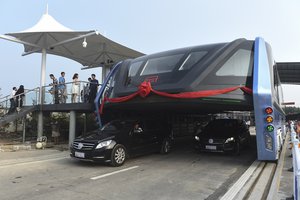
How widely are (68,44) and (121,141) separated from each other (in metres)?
10.6

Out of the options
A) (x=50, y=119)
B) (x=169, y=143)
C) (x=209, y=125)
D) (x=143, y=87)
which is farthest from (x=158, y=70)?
(x=50, y=119)

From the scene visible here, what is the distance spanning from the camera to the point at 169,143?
43.0 ft

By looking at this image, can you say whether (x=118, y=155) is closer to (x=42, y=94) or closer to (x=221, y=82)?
(x=221, y=82)

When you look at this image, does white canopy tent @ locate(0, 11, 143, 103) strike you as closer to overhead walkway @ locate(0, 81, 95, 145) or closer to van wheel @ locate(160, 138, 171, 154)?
overhead walkway @ locate(0, 81, 95, 145)

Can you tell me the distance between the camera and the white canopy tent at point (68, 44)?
1606 cm

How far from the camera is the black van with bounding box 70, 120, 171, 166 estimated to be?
958 cm

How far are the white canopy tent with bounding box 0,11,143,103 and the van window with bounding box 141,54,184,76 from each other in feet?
16.9

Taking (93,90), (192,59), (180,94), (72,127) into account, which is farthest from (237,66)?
(72,127)

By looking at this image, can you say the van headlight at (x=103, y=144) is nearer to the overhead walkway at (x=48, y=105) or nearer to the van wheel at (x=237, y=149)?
the overhead walkway at (x=48, y=105)

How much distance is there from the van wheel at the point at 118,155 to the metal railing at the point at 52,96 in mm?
5258

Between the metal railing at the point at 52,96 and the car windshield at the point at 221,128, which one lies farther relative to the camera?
the metal railing at the point at 52,96

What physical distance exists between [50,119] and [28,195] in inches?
511

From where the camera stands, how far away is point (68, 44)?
61.4 ft

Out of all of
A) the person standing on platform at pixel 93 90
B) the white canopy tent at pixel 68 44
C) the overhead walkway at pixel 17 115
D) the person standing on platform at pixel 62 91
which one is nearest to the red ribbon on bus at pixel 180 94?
the person standing on platform at pixel 93 90
